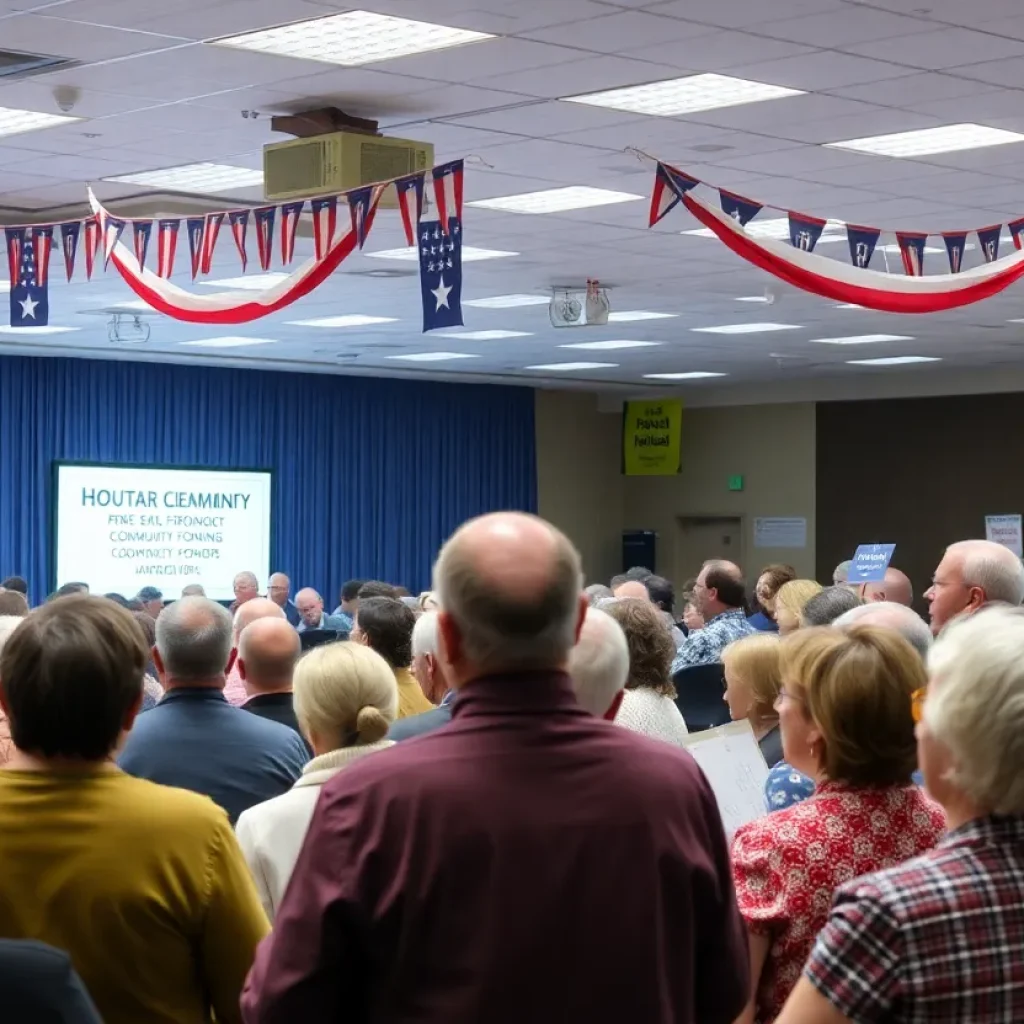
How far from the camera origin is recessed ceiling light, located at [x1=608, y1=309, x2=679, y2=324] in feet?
45.3

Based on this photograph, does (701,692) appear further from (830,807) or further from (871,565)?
(830,807)

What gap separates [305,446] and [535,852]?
58.8 feet

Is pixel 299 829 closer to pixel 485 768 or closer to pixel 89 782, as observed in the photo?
pixel 89 782

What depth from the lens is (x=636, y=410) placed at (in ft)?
70.1

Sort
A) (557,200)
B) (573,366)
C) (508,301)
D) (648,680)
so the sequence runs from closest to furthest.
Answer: (648,680) < (557,200) < (508,301) < (573,366)

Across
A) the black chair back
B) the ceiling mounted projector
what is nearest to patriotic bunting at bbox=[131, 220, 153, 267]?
the black chair back

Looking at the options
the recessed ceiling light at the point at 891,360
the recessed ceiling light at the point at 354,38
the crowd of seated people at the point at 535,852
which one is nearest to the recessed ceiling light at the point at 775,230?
the recessed ceiling light at the point at 354,38

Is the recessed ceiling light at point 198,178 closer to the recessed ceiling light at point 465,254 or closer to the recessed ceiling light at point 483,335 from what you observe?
the recessed ceiling light at point 465,254

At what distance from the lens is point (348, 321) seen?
14.7 meters

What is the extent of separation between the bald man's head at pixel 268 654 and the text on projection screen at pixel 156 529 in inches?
517

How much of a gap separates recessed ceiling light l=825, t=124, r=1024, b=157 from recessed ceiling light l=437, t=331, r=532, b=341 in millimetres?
7412

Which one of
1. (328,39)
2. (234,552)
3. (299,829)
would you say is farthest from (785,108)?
(234,552)

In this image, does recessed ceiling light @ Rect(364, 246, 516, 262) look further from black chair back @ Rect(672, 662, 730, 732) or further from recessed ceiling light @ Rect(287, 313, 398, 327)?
black chair back @ Rect(672, 662, 730, 732)

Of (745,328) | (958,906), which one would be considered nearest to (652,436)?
(745,328)
